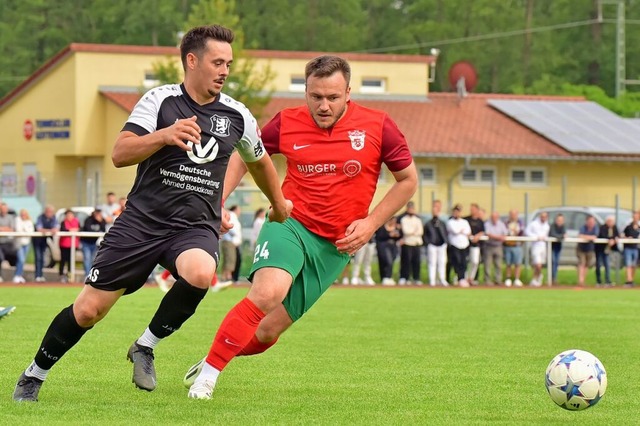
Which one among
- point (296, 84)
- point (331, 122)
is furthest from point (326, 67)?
point (296, 84)

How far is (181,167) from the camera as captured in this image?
7871mm

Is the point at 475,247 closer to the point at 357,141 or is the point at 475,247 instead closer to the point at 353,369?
the point at 353,369

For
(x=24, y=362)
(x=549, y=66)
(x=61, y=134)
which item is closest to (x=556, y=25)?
(x=549, y=66)

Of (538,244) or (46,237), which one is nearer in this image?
(46,237)

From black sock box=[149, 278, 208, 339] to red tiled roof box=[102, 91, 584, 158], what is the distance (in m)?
35.0

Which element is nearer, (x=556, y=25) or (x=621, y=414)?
(x=621, y=414)

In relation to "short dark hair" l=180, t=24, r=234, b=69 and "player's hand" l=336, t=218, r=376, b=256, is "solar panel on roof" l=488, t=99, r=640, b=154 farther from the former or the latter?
"short dark hair" l=180, t=24, r=234, b=69

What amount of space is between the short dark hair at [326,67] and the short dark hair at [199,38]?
0.73m

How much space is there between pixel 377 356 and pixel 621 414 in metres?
4.08

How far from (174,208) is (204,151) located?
1.28 feet

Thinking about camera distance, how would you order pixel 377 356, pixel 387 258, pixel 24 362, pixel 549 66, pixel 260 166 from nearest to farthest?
pixel 260 166, pixel 24 362, pixel 377 356, pixel 387 258, pixel 549 66

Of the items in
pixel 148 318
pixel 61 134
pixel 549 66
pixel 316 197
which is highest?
pixel 549 66

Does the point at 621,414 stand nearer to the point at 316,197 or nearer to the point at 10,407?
the point at 316,197

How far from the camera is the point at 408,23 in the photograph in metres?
78.1
